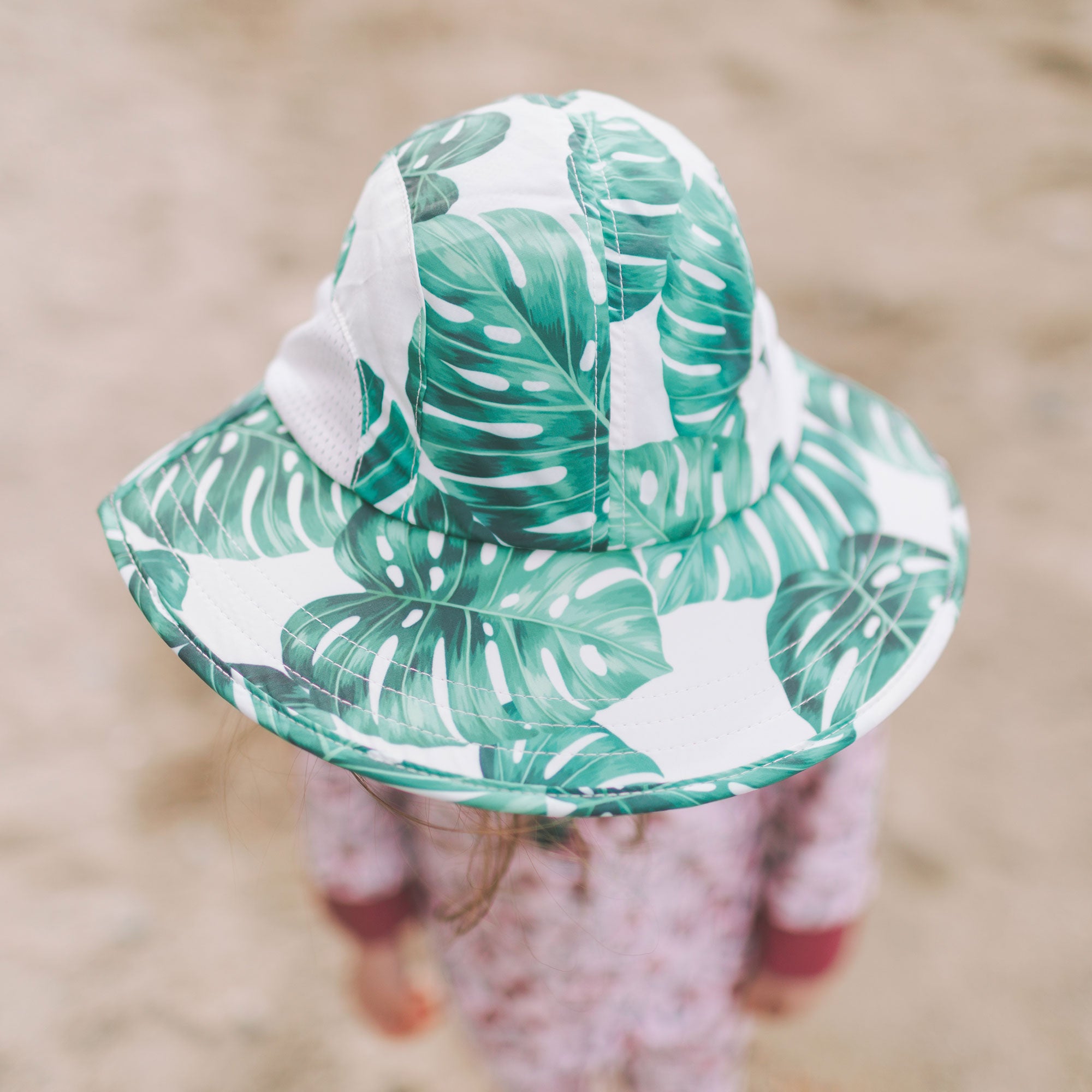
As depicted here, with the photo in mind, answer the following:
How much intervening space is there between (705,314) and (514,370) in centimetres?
12

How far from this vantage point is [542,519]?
1.63 feet

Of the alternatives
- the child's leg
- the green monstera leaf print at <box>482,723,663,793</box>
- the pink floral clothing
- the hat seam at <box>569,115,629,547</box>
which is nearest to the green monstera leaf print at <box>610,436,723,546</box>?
the hat seam at <box>569,115,629,547</box>

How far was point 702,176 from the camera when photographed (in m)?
0.51

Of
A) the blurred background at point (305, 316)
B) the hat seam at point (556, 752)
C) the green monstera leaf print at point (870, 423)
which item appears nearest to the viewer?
the hat seam at point (556, 752)

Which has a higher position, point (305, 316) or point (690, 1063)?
point (305, 316)

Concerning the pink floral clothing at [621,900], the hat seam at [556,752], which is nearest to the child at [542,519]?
the hat seam at [556,752]

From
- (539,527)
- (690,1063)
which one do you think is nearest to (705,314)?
(539,527)

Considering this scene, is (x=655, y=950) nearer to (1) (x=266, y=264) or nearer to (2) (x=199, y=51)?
(1) (x=266, y=264)

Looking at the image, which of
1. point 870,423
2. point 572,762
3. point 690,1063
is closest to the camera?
point 572,762

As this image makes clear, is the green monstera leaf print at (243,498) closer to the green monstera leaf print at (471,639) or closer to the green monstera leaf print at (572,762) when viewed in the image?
the green monstera leaf print at (471,639)

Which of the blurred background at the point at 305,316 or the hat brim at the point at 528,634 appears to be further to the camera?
the blurred background at the point at 305,316

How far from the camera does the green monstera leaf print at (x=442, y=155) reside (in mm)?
475

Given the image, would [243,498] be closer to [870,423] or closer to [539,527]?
[539,527]

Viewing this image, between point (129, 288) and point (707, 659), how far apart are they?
6.16 feet
